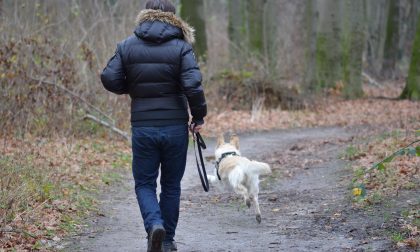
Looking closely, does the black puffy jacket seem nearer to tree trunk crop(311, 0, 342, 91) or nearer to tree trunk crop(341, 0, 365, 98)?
tree trunk crop(311, 0, 342, 91)

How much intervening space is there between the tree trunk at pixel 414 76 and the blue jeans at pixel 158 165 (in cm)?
1593

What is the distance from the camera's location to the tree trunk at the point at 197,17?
22.2 m

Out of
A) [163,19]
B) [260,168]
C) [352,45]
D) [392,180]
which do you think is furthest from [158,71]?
[352,45]

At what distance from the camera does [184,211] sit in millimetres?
8594

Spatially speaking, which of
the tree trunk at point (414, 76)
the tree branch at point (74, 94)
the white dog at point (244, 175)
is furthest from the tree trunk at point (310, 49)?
the white dog at point (244, 175)

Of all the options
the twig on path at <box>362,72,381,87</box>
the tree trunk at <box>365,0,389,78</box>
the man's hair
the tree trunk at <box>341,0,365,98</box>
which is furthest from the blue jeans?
the tree trunk at <box>365,0,389,78</box>

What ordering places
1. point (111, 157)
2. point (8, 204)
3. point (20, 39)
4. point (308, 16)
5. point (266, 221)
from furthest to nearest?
point (308, 16) < point (20, 39) < point (111, 157) < point (266, 221) < point (8, 204)

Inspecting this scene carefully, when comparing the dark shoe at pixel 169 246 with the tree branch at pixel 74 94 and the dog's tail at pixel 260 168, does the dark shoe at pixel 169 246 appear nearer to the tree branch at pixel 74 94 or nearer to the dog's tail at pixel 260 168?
the dog's tail at pixel 260 168

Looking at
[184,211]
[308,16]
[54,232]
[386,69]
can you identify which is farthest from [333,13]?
[54,232]

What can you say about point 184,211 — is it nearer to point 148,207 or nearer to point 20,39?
point 148,207

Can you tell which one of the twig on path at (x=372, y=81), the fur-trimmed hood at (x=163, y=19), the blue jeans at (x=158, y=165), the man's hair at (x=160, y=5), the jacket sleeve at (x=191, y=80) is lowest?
the twig on path at (x=372, y=81)

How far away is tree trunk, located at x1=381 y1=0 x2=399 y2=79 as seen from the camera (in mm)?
32812

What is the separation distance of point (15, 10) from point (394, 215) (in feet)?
30.2

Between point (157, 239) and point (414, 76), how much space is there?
1697cm
